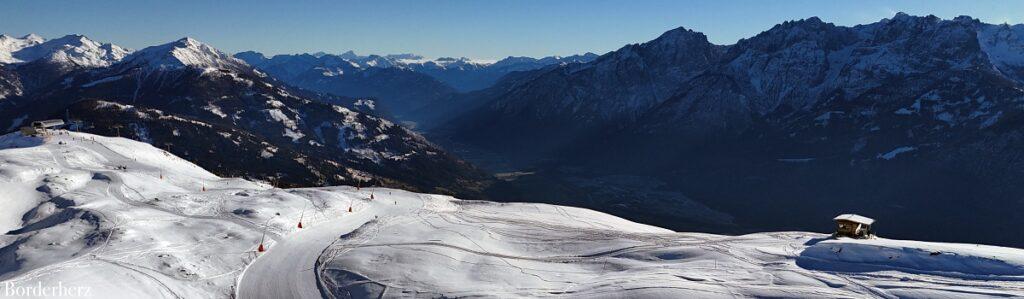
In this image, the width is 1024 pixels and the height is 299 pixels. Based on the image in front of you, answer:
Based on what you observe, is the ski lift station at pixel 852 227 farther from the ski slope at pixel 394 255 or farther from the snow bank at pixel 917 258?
the snow bank at pixel 917 258

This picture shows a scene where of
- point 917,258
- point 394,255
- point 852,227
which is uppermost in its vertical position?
point 852,227

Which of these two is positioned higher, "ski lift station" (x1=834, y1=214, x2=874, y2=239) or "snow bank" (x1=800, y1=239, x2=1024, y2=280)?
"ski lift station" (x1=834, y1=214, x2=874, y2=239)

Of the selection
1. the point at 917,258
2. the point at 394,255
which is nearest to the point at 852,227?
the point at 917,258

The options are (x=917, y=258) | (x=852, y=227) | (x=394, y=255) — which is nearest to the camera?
(x=917, y=258)

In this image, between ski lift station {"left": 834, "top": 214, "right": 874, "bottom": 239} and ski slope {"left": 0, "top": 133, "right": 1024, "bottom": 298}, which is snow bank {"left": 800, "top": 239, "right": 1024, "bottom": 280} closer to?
ski slope {"left": 0, "top": 133, "right": 1024, "bottom": 298}

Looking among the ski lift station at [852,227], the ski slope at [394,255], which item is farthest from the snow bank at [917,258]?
the ski lift station at [852,227]

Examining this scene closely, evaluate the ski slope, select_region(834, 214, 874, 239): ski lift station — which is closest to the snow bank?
the ski slope

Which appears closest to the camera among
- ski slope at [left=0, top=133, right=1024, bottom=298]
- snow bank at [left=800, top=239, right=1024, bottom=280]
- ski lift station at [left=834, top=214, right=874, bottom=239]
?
ski slope at [left=0, top=133, right=1024, bottom=298]

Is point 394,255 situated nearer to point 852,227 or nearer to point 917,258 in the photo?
point 917,258
